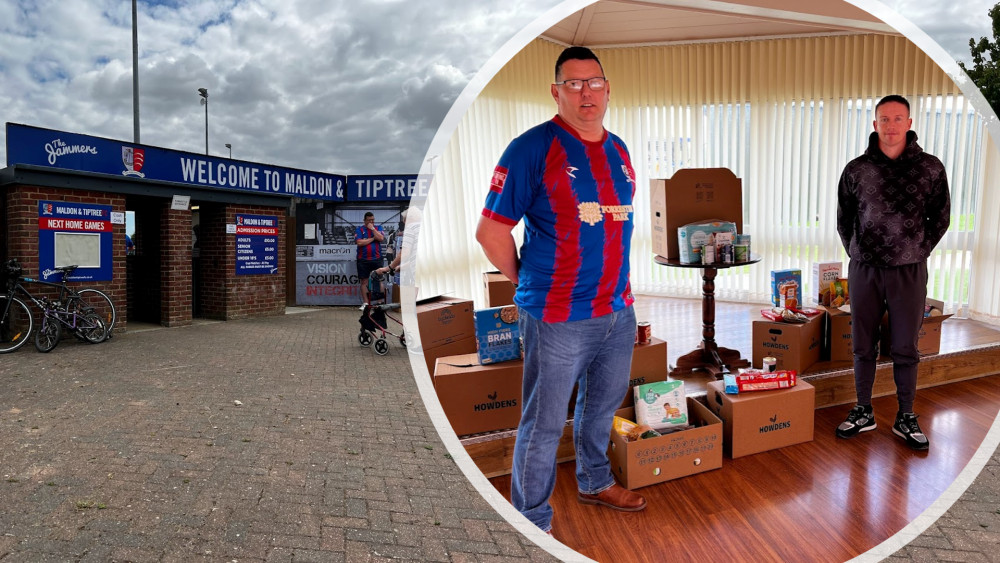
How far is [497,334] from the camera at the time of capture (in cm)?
301

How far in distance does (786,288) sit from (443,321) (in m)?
2.33

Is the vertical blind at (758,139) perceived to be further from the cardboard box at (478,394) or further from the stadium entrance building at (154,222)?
the stadium entrance building at (154,222)

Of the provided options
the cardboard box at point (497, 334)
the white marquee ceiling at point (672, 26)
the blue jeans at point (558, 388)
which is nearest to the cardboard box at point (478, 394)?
the cardboard box at point (497, 334)

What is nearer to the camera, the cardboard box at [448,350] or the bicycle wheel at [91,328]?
the cardboard box at [448,350]

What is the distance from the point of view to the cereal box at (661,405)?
3.11m

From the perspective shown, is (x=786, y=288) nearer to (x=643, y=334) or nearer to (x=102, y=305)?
(x=643, y=334)

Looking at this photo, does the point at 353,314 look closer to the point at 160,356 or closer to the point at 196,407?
the point at 160,356

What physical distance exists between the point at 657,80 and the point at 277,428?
6.41 meters

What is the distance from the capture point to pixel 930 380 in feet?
14.6

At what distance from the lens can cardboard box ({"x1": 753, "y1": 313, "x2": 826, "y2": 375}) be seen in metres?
3.94

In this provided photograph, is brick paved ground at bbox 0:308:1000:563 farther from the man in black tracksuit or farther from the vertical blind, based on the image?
the vertical blind

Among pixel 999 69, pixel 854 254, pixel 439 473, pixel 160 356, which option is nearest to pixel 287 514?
pixel 439 473

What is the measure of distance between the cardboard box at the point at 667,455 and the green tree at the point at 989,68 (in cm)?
791

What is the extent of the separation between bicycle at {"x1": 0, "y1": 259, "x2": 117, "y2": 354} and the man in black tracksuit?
7.64 m
